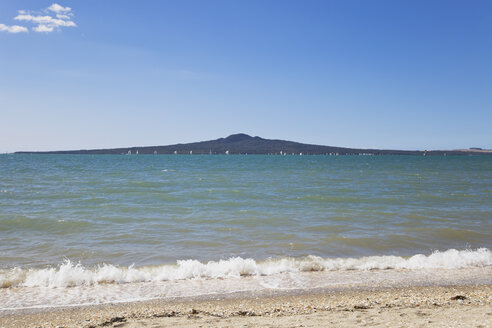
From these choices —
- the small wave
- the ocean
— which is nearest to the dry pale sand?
the ocean

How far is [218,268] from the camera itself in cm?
926

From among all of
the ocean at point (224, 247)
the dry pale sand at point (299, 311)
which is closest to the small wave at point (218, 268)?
the ocean at point (224, 247)

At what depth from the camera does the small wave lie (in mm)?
8508

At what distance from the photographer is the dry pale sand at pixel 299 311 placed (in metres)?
5.66

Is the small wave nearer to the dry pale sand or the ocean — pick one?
the ocean

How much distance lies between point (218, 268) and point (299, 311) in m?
3.30

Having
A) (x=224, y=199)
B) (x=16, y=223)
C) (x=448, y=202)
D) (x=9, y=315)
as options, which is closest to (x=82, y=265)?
(x=9, y=315)

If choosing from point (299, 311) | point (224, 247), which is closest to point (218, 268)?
point (224, 247)

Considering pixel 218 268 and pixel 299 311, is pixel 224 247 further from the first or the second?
pixel 299 311

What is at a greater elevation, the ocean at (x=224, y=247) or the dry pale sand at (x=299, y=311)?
the dry pale sand at (x=299, y=311)

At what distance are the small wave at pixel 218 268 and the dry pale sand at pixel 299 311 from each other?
5.33ft

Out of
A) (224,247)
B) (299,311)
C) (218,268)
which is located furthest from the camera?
(224,247)

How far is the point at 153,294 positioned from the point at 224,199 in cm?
1553

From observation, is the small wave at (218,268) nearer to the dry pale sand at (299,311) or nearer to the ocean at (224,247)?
the ocean at (224,247)
